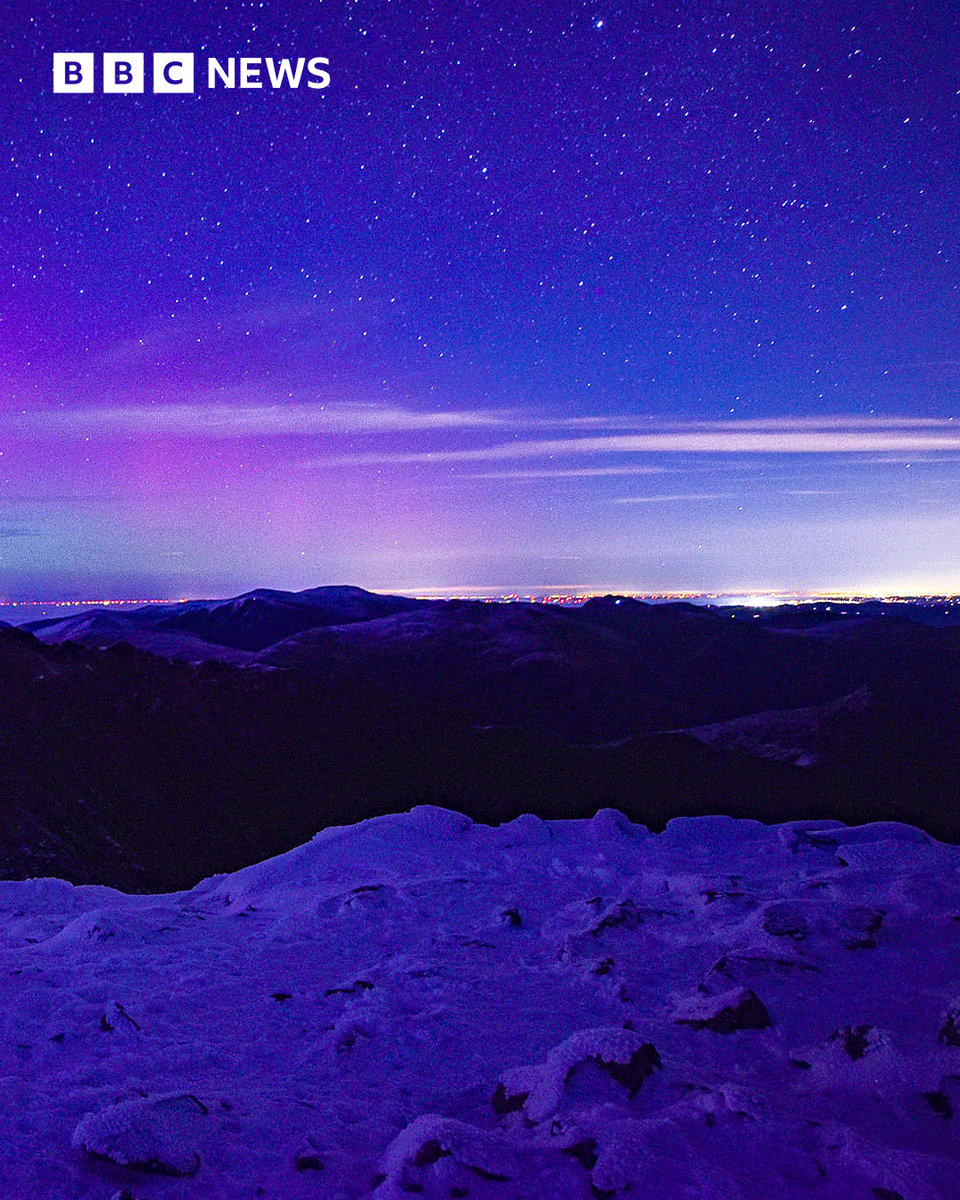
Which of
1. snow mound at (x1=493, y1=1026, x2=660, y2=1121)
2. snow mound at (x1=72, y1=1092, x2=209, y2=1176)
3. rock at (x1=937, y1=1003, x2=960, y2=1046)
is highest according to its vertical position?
snow mound at (x1=72, y1=1092, x2=209, y2=1176)

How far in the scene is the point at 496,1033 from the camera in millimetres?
4828

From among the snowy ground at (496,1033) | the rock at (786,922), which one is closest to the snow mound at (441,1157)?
the snowy ground at (496,1033)

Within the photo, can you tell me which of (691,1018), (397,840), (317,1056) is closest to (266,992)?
(317,1056)

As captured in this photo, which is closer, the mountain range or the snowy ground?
the snowy ground

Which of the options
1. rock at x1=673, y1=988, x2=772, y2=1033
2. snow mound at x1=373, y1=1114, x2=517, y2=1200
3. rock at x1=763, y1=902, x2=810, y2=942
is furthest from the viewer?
rock at x1=763, y1=902, x2=810, y2=942

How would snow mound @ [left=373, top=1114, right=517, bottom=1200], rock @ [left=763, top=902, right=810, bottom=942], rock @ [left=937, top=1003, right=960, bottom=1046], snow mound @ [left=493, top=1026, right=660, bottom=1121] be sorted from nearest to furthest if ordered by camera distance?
snow mound @ [left=373, top=1114, right=517, bottom=1200] < snow mound @ [left=493, top=1026, right=660, bottom=1121] < rock @ [left=937, top=1003, right=960, bottom=1046] < rock @ [left=763, top=902, right=810, bottom=942]

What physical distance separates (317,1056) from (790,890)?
5030mm

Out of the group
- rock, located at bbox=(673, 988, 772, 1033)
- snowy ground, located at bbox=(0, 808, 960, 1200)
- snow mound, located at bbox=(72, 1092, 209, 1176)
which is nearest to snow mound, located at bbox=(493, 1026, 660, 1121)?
snowy ground, located at bbox=(0, 808, 960, 1200)

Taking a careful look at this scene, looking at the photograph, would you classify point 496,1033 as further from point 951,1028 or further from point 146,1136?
point 951,1028

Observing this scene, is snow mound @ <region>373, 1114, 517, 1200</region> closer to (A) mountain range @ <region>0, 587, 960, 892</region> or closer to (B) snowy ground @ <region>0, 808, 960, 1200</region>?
(B) snowy ground @ <region>0, 808, 960, 1200</region>

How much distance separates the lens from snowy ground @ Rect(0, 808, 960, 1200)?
3.35m

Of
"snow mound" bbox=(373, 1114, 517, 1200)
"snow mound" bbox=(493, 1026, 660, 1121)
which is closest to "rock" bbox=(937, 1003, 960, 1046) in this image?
"snow mound" bbox=(493, 1026, 660, 1121)

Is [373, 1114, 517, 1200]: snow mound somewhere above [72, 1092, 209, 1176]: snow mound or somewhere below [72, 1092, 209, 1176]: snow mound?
below

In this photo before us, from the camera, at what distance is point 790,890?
7262 mm
